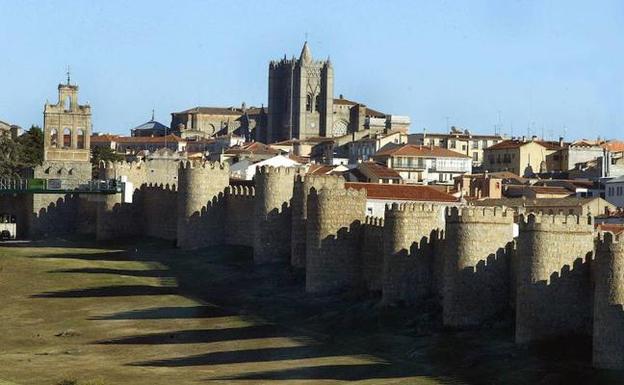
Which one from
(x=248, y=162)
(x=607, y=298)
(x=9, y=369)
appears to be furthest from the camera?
(x=248, y=162)

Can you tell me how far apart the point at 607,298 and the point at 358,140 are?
11090 centimetres

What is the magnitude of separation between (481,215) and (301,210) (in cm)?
1512

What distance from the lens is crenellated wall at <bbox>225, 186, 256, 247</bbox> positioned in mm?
79000

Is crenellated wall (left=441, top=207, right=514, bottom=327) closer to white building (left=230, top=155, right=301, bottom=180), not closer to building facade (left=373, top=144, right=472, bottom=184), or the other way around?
white building (left=230, top=155, right=301, bottom=180)

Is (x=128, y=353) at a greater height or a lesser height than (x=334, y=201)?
lesser

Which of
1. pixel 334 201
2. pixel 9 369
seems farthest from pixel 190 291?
pixel 9 369

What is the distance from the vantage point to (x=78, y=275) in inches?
2908

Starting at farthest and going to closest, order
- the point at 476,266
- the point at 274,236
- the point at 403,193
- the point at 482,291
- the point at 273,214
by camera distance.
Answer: the point at 403,193 → the point at 273,214 → the point at 274,236 → the point at 476,266 → the point at 482,291

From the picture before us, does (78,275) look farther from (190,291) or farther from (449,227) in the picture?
(449,227)

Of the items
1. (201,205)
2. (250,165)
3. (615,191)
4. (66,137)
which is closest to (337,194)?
(201,205)

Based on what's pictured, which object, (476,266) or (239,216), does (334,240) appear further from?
(239,216)

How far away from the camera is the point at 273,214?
72438 mm

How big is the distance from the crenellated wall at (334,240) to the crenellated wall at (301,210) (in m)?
2.83

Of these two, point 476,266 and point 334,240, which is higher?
point 334,240
